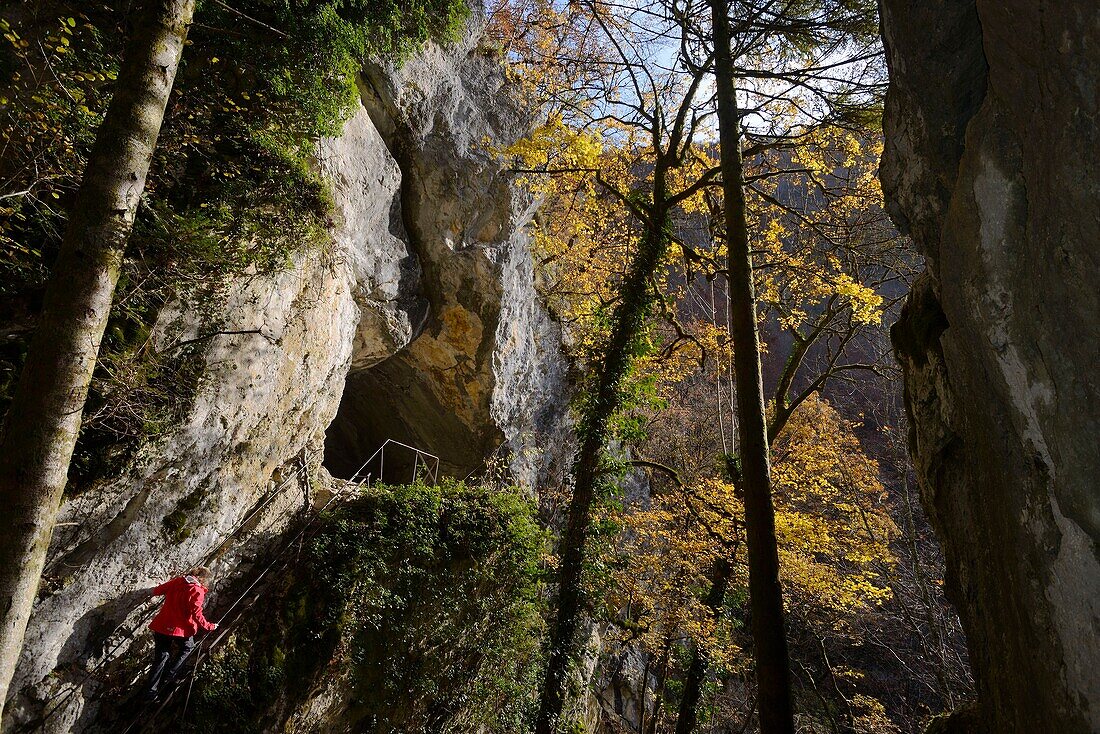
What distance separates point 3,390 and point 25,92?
262 cm

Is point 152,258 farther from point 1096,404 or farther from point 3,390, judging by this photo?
point 1096,404

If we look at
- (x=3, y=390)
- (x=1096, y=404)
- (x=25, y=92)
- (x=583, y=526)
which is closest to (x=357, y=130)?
(x=25, y=92)

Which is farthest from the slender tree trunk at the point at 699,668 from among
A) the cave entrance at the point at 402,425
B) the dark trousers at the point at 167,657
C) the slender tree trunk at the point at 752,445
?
the dark trousers at the point at 167,657

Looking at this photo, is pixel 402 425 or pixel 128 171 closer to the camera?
pixel 128 171

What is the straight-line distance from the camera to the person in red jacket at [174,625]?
16.3ft

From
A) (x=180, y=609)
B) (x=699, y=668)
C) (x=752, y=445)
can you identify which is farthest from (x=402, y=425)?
(x=752, y=445)

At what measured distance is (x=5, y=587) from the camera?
2186 millimetres

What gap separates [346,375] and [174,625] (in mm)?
4877

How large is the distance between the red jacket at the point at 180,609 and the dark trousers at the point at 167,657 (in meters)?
0.10

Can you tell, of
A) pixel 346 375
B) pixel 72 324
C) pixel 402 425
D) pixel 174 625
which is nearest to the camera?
pixel 72 324

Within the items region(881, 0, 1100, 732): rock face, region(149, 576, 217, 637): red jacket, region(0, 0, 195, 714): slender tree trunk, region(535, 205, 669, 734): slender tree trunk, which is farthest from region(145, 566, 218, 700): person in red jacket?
region(881, 0, 1100, 732): rock face

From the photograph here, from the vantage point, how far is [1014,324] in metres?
2.28

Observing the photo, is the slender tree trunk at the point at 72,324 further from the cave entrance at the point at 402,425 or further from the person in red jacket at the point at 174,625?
the cave entrance at the point at 402,425

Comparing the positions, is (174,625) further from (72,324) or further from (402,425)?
(402,425)
